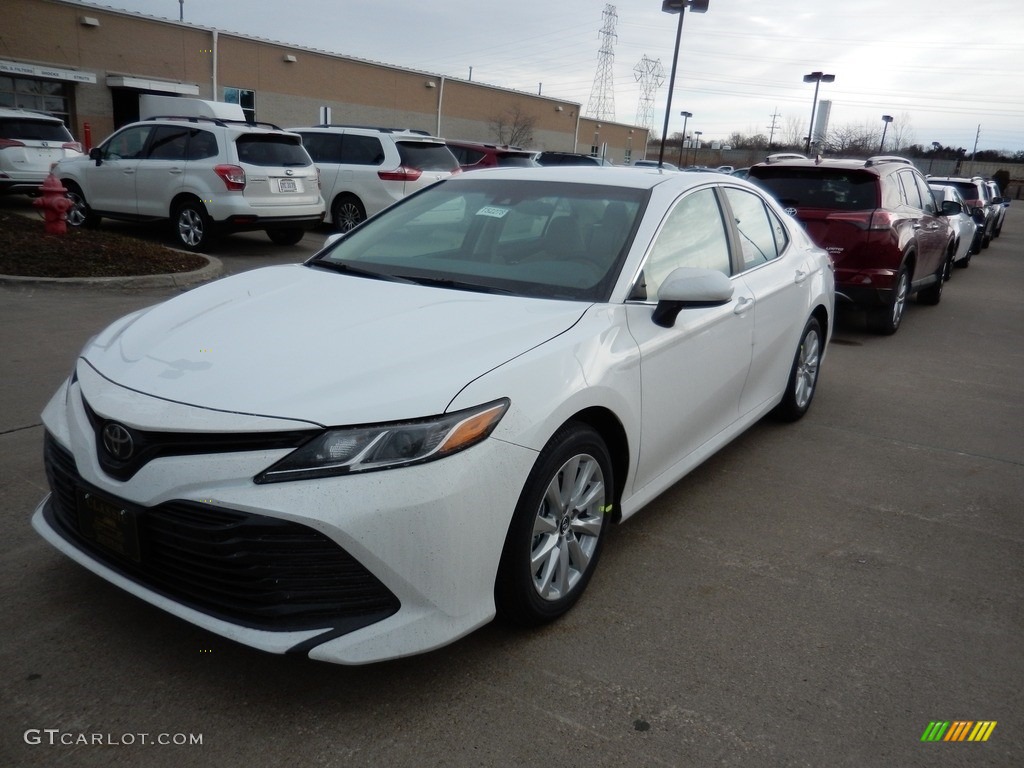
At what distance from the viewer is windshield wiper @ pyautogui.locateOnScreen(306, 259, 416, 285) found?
3.62 metres

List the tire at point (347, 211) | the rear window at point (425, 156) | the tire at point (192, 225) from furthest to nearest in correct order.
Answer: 1. the tire at point (347, 211)
2. the rear window at point (425, 156)
3. the tire at point (192, 225)

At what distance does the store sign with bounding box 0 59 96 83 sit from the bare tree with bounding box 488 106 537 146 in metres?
23.2

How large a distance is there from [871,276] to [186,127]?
349 inches

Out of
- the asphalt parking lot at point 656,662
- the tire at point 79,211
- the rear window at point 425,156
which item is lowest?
the asphalt parking lot at point 656,662

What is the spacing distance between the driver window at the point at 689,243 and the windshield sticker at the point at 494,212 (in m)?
0.75

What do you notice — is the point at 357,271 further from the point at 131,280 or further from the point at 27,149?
the point at 27,149

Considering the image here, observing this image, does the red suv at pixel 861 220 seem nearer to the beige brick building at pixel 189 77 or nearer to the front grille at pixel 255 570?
the front grille at pixel 255 570

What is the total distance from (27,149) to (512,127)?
113 ft

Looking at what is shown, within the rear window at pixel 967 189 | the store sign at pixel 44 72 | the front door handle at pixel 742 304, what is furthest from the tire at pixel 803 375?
the store sign at pixel 44 72

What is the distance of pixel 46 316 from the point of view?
24.0 ft

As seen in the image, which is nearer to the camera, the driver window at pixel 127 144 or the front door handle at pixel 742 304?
the front door handle at pixel 742 304

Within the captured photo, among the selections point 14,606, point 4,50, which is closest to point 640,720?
point 14,606

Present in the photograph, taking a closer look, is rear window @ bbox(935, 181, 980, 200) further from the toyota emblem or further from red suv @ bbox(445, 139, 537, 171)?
the toyota emblem

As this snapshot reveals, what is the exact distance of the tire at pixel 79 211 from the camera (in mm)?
12766
